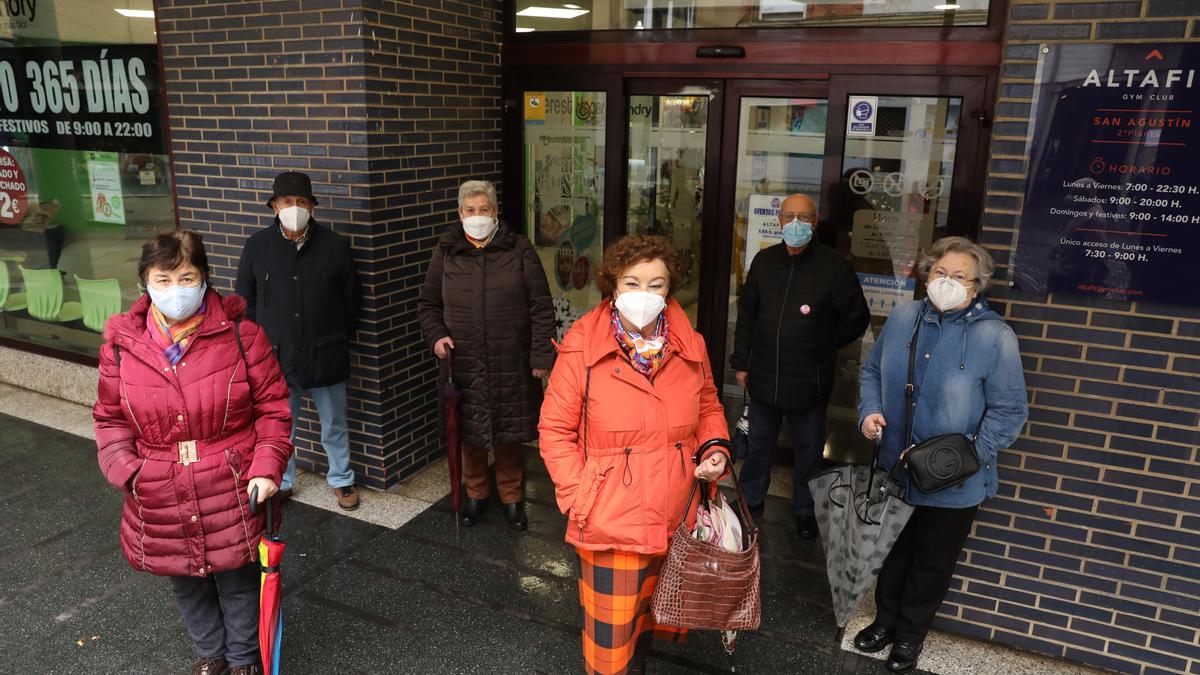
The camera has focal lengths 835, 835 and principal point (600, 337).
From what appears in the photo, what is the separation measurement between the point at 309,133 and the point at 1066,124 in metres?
3.99

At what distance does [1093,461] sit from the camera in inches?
137

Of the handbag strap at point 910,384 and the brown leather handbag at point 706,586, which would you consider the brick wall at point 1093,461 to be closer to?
the handbag strap at point 910,384

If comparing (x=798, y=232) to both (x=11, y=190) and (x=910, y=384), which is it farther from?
(x=11, y=190)

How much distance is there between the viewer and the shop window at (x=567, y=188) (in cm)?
586

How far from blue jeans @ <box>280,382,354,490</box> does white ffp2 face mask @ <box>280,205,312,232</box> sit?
97 cm

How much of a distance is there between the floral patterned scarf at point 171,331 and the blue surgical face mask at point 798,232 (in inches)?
113

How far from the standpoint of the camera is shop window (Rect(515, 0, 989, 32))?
4730mm

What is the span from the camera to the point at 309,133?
5.01 meters

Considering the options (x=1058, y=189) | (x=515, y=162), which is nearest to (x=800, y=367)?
(x=1058, y=189)

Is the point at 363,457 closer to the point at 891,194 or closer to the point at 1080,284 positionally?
the point at 891,194

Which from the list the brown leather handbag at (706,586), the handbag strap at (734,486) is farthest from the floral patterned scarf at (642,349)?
the brown leather handbag at (706,586)


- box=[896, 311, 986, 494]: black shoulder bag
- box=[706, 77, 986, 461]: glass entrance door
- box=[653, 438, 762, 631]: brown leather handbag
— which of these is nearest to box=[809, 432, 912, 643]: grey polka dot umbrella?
box=[896, 311, 986, 494]: black shoulder bag

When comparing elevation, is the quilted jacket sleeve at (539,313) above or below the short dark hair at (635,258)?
below

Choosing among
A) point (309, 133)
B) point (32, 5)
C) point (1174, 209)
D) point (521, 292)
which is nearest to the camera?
point (1174, 209)
